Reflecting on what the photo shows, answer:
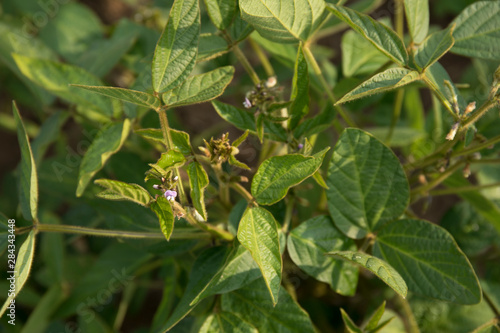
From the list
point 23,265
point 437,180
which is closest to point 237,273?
point 23,265

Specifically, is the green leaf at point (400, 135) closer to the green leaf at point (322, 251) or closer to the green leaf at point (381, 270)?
the green leaf at point (322, 251)

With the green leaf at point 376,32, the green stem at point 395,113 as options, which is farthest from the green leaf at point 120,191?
the green stem at point 395,113

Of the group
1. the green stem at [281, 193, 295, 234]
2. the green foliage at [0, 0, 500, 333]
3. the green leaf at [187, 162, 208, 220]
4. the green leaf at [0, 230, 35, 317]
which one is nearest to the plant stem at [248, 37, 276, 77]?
the green foliage at [0, 0, 500, 333]

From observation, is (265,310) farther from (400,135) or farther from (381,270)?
(400,135)

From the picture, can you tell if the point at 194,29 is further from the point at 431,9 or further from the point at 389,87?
the point at 431,9

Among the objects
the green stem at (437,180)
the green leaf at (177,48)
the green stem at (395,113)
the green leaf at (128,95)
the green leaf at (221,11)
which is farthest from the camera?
the green stem at (395,113)

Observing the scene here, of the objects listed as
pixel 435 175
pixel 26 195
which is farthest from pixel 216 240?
pixel 435 175
